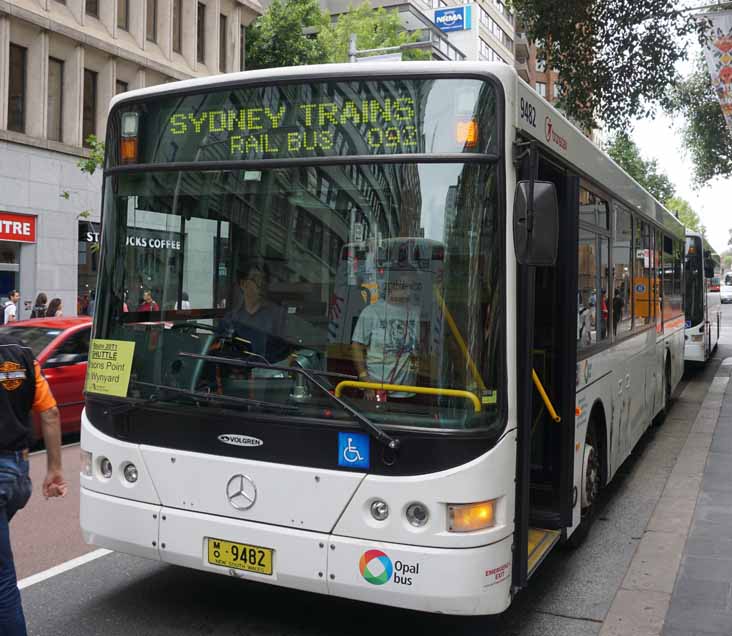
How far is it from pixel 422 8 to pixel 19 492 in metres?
55.6

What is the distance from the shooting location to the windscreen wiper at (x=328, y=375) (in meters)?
4.03

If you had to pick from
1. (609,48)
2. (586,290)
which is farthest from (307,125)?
(609,48)

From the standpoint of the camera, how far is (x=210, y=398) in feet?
14.5

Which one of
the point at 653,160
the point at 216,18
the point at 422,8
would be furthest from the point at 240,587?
the point at 653,160

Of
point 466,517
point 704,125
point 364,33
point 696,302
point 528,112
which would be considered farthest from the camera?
point 364,33

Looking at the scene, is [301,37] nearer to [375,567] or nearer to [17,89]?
Result: [17,89]

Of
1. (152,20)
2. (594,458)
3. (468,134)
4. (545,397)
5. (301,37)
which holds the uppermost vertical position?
(301,37)

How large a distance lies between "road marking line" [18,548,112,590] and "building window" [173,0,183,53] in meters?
26.4

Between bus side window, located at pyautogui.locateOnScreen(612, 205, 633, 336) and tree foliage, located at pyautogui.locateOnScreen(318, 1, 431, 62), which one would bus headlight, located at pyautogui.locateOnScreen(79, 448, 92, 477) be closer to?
bus side window, located at pyautogui.locateOnScreen(612, 205, 633, 336)

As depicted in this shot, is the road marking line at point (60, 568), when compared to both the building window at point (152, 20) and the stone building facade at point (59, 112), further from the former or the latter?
the building window at point (152, 20)

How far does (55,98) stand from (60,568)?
22258 millimetres

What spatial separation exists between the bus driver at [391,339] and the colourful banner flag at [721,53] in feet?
31.7

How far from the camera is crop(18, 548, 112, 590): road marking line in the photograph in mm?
5320

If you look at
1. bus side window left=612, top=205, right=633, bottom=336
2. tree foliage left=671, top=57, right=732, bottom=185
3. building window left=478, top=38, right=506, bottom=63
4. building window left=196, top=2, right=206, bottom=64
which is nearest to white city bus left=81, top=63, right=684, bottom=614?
bus side window left=612, top=205, right=633, bottom=336
